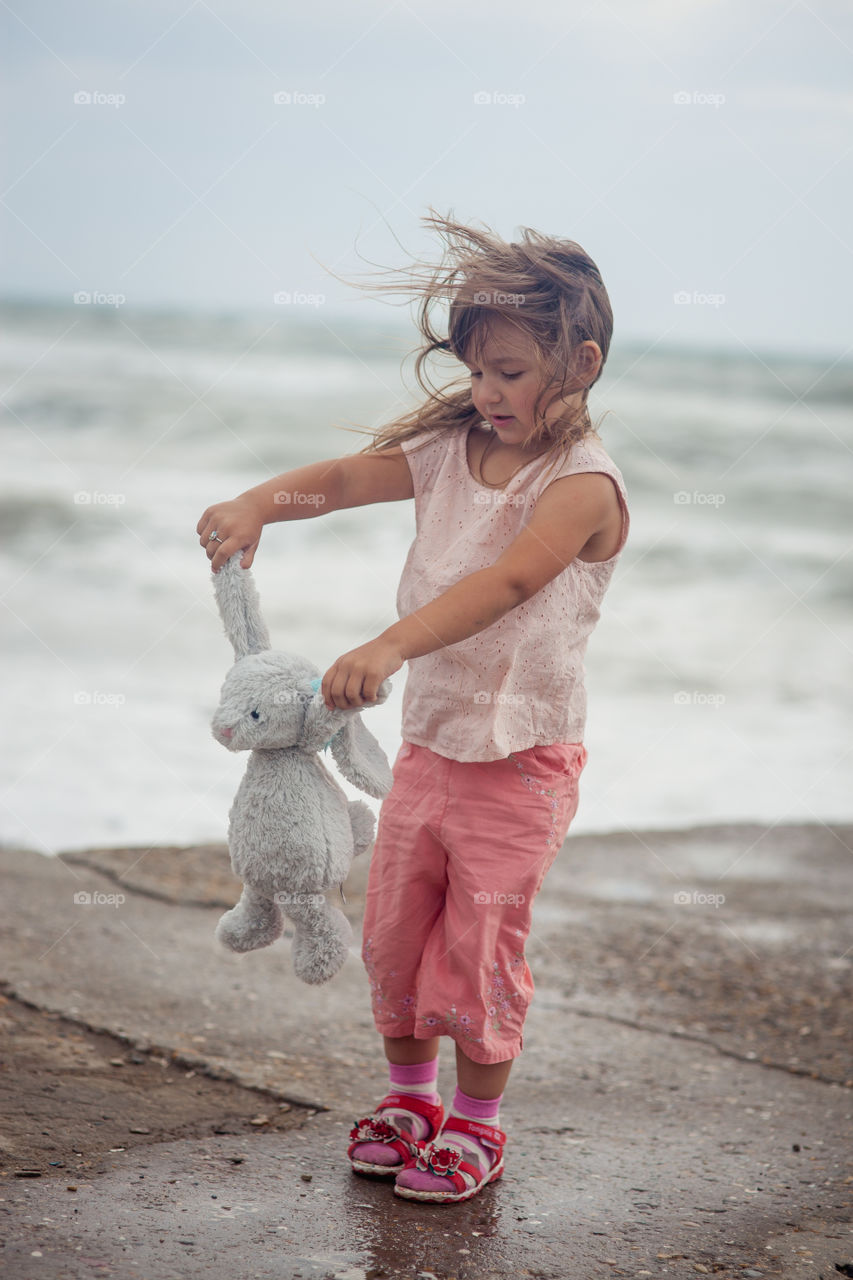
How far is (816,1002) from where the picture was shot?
11.6 feet

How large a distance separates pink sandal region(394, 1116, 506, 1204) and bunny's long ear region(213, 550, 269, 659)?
0.99 metres

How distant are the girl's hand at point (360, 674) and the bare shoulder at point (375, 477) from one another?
0.47 metres

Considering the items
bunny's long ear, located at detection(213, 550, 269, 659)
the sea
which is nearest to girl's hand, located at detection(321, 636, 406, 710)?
bunny's long ear, located at detection(213, 550, 269, 659)

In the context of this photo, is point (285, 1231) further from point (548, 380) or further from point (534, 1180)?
point (548, 380)

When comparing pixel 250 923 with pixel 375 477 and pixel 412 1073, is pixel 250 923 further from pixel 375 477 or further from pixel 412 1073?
pixel 375 477

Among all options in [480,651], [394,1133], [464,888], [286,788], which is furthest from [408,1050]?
[480,651]

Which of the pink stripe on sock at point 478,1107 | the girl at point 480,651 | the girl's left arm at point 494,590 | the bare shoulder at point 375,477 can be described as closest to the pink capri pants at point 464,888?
the girl at point 480,651

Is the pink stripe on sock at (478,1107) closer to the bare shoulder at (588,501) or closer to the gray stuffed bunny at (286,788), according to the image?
the gray stuffed bunny at (286,788)

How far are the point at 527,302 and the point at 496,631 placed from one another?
0.59m

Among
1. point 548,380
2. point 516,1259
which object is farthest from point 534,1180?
point 548,380

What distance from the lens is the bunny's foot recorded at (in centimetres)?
214

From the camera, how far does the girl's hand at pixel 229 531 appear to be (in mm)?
2137

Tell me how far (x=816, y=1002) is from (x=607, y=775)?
7.39 ft

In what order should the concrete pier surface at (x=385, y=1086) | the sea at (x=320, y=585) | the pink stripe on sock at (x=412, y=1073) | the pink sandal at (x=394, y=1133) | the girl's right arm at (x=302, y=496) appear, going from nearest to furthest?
the concrete pier surface at (x=385, y=1086) → the girl's right arm at (x=302, y=496) → the pink sandal at (x=394, y=1133) → the pink stripe on sock at (x=412, y=1073) → the sea at (x=320, y=585)
